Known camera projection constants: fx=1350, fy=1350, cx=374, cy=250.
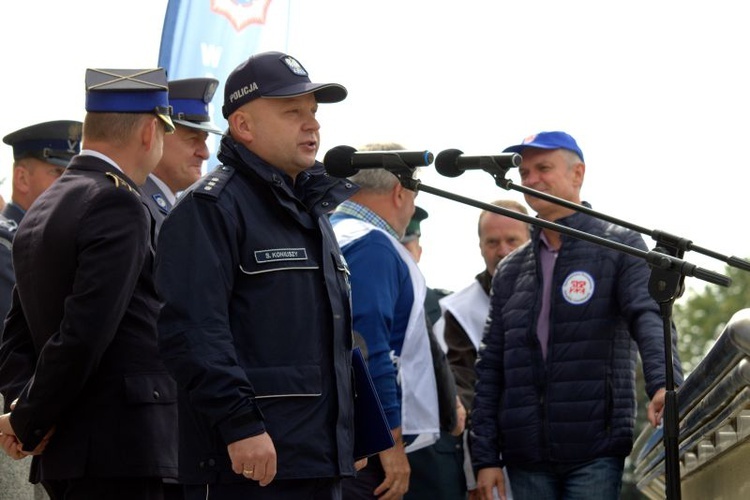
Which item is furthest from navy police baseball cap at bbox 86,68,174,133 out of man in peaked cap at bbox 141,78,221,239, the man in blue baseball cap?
the man in blue baseball cap

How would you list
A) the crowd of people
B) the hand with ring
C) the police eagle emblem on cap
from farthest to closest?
the police eagle emblem on cap, the crowd of people, the hand with ring

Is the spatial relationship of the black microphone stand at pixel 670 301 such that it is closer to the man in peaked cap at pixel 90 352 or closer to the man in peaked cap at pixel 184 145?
the man in peaked cap at pixel 90 352

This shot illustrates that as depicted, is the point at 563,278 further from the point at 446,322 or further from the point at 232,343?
the point at 232,343

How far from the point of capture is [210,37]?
8172 millimetres

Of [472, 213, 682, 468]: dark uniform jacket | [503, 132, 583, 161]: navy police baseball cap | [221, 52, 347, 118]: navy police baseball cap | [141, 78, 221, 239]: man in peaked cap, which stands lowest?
[472, 213, 682, 468]: dark uniform jacket

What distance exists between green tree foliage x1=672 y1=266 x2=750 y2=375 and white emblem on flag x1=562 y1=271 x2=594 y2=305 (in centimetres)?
7087

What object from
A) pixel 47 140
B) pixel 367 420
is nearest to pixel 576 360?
pixel 367 420

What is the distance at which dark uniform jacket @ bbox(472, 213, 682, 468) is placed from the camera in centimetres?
600

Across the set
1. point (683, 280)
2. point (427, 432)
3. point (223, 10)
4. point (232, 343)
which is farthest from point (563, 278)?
point (223, 10)

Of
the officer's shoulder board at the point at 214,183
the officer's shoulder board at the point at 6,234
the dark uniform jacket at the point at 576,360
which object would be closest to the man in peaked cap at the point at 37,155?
the officer's shoulder board at the point at 6,234

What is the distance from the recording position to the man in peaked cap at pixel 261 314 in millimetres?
4129

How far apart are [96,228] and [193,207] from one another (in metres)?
0.53

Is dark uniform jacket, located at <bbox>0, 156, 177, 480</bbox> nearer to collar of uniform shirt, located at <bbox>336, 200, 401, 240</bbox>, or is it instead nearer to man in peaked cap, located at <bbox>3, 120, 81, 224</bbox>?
collar of uniform shirt, located at <bbox>336, 200, 401, 240</bbox>

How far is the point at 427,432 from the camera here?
20.2 feet
